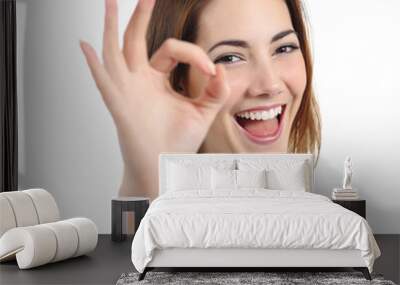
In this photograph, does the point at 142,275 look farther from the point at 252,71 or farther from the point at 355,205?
the point at 252,71

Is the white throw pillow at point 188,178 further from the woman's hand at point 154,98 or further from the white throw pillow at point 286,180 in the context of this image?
the white throw pillow at point 286,180

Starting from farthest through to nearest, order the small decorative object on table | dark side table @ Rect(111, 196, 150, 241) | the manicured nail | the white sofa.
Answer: the manicured nail, the small decorative object on table, dark side table @ Rect(111, 196, 150, 241), the white sofa

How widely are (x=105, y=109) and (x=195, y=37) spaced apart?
127cm

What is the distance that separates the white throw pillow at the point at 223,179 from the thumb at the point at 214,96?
86 cm

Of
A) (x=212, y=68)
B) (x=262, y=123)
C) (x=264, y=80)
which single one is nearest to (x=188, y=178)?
(x=262, y=123)

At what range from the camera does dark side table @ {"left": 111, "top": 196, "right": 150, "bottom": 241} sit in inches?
280

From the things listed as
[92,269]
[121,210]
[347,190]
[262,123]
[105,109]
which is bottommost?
[92,269]

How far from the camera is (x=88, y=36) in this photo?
25.1ft

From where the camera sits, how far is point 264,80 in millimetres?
7418

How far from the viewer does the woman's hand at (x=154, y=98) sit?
7438 mm

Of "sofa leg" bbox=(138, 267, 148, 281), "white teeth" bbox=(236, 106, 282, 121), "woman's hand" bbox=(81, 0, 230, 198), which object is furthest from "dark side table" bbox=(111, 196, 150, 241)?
"sofa leg" bbox=(138, 267, 148, 281)

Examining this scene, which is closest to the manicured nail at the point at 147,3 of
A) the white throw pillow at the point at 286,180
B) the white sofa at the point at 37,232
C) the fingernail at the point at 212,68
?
the fingernail at the point at 212,68

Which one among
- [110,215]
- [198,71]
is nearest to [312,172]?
[198,71]

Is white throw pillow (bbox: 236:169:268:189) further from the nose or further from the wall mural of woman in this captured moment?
the nose
